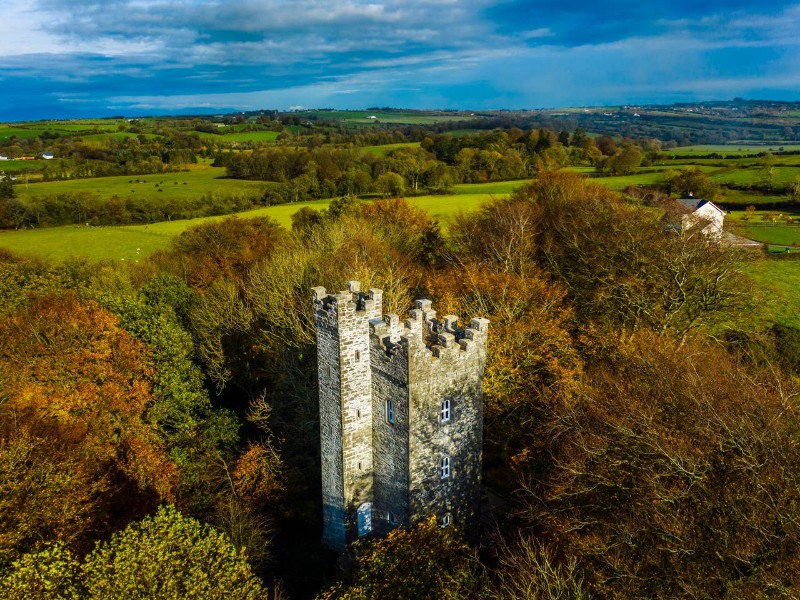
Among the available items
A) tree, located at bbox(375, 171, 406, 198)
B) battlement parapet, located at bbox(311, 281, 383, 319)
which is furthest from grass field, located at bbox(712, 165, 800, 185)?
battlement parapet, located at bbox(311, 281, 383, 319)

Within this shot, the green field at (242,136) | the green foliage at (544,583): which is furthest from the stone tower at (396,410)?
the green field at (242,136)

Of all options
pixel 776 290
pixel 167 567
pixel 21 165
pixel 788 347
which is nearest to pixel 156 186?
pixel 21 165

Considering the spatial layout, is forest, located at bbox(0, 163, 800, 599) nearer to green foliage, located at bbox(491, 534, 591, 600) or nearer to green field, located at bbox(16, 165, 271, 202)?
green foliage, located at bbox(491, 534, 591, 600)

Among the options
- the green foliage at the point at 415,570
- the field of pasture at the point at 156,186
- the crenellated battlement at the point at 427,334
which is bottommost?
the green foliage at the point at 415,570

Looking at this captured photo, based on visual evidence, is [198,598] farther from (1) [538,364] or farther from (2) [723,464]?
(1) [538,364]

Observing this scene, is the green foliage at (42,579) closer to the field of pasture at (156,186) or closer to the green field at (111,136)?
the field of pasture at (156,186)

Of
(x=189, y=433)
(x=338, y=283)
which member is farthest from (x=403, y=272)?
(x=189, y=433)
